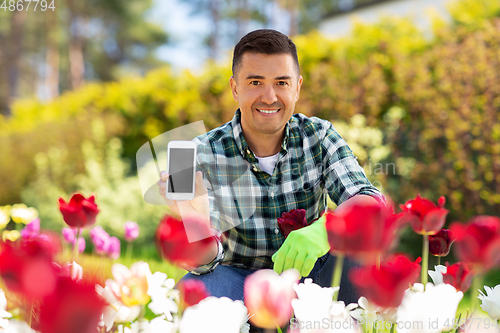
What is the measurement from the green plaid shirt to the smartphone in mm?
361

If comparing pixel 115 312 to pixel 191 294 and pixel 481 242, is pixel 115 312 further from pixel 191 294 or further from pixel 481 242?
pixel 481 242

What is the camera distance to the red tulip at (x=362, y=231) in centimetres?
57

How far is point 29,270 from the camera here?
1.63 ft

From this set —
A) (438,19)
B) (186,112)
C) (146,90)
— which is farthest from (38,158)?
(438,19)

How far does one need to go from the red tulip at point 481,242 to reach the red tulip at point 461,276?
15cm

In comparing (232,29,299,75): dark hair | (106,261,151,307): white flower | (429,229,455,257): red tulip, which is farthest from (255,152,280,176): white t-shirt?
(106,261,151,307): white flower

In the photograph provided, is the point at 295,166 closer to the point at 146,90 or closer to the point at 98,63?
the point at 146,90

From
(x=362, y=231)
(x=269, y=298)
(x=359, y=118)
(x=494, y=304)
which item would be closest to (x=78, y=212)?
(x=269, y=298)

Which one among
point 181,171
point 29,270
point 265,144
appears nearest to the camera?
point 29,270

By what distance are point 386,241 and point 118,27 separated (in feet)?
59.7

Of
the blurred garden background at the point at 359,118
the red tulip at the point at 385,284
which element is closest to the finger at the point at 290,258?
the red tulip at the point at 385,284

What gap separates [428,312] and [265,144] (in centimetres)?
118

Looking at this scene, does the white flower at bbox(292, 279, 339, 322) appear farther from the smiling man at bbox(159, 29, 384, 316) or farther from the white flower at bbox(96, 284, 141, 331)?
the smiling man at bbox(159, 29, 384, 316)

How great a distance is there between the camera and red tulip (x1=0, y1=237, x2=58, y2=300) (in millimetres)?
479
